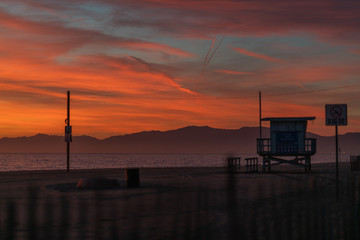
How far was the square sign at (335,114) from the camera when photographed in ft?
61.1

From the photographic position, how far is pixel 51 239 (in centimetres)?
1026

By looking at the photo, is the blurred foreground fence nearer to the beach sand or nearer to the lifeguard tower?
the beach sand

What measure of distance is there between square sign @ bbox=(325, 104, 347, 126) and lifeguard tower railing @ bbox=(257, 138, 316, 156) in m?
23.2

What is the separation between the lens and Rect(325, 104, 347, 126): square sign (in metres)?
18.6

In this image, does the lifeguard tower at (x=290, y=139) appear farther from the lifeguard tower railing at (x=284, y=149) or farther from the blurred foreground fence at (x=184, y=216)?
the blurred foreground fence at (x=184, y=216)

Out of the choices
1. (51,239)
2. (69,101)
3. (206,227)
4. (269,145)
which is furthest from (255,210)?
(69,101)

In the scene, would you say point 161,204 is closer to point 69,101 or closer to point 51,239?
point 51,239

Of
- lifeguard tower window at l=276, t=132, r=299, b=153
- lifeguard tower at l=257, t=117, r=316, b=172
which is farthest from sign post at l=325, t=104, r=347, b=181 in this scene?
lifeguard tower window at l=276, t=132, r=299, b=153

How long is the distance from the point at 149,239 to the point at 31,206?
24.3 ft

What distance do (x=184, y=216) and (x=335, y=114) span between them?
7614 mm

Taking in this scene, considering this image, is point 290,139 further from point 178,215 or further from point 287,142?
point 178,215

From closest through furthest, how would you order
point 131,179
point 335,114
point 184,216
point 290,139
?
point 184,216 < point 335,114 < point 131,179 < point 290,139

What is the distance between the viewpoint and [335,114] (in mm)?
18703

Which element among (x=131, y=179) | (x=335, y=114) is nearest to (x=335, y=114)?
(x=335, y=114)
